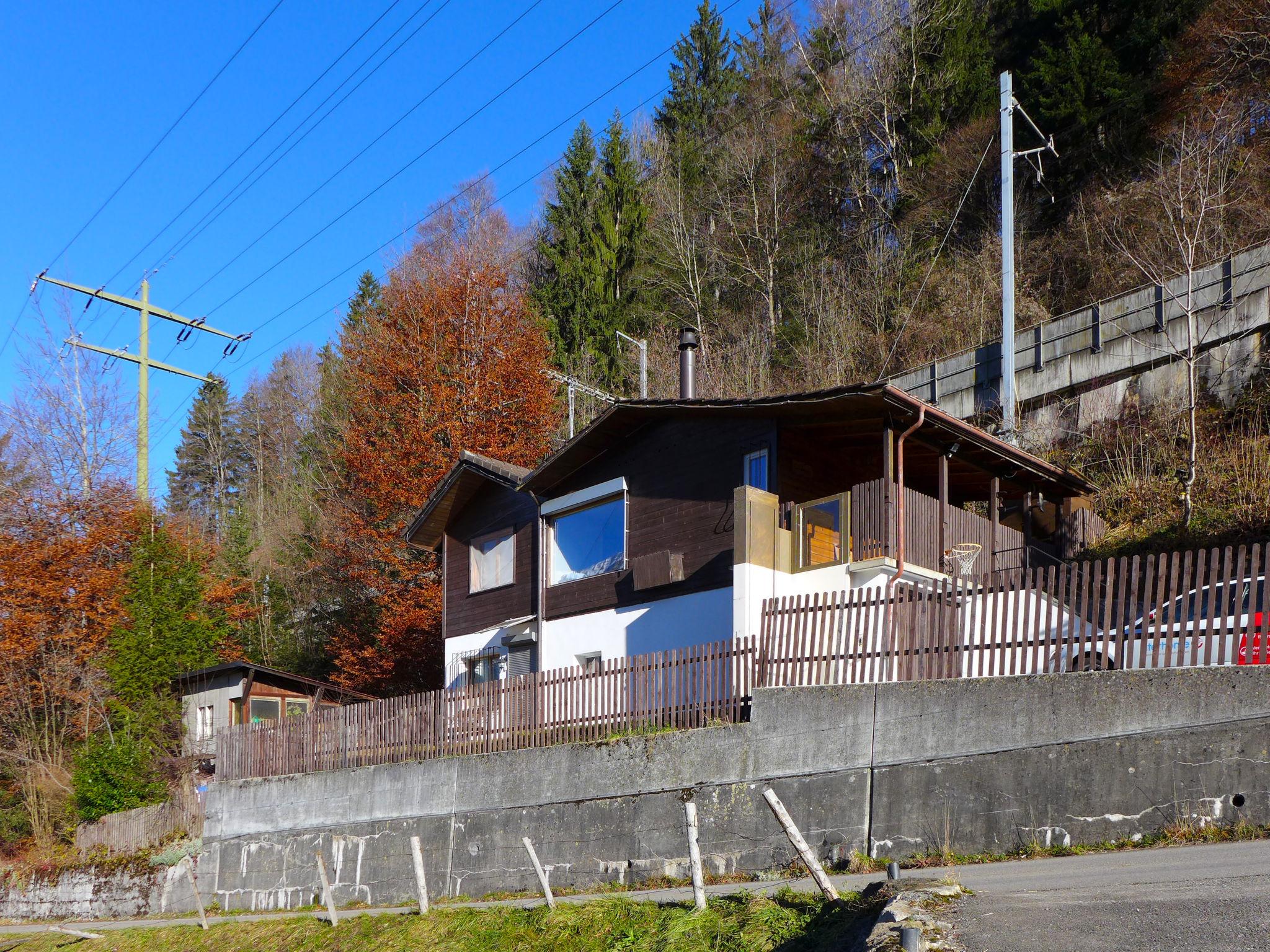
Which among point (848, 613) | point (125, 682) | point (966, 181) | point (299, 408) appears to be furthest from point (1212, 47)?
point (299, 408)

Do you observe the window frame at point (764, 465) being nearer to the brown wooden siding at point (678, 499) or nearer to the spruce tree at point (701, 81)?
the brown wooden siding at point (678, 499)

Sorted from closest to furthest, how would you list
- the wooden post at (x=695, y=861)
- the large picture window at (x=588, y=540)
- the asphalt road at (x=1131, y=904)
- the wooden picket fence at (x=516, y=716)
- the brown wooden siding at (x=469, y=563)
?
1. the asphalt road at (x=1131, y=904)
2. the wooden post at (x=695, y=861)
3. the wooden picket fence at (x=516, y=716)
4. the large picture window at (x=588, y=540)
5. the brown wooden siding at (x=469, y=563)

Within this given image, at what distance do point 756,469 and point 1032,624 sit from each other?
7752mm

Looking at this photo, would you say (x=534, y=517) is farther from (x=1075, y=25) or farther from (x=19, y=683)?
(x=1075, y=25)

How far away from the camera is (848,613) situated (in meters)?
13.1

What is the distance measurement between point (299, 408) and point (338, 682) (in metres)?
33.4

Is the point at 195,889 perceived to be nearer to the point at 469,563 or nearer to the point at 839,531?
the point at 469,563

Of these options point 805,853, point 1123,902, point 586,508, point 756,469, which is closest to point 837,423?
point 756,469

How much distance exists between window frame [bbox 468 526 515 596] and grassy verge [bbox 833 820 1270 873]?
1380 cm

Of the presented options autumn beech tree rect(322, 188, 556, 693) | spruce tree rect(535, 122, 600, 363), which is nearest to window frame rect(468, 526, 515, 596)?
autumn beech tree rect(322, 188, 556, 693)

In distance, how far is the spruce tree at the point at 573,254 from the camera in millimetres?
45094

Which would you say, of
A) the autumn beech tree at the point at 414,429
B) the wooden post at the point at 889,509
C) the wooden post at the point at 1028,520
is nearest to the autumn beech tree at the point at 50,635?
the autumn beech tree at the point at 414,429

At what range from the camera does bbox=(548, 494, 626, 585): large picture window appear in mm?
21328

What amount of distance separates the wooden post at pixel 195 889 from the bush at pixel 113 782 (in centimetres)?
573
